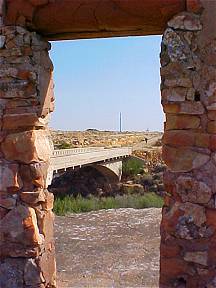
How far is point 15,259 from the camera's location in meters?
3.69

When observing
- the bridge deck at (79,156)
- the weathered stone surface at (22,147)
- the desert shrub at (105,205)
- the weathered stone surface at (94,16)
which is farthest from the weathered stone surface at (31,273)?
the bridge deck at (79,156)

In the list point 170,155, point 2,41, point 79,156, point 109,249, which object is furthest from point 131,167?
point 170,155

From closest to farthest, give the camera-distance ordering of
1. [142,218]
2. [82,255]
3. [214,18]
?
[214,18] < [82,255] < [142,218]

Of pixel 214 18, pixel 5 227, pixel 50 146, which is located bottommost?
pixel 5 227

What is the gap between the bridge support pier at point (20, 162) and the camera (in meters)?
3.63

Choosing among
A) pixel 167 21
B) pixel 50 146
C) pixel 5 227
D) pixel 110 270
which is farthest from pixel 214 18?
pixel 110 270

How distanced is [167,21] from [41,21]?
1070mm

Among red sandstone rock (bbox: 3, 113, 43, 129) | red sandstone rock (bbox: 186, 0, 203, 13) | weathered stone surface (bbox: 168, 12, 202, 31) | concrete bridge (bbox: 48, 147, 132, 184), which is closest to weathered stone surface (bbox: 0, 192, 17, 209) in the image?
red sandstone rock (bbox: 3, 113, 43, 129)

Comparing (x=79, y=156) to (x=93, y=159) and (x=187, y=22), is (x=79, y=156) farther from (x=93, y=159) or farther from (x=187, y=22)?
(x=187, y=22)

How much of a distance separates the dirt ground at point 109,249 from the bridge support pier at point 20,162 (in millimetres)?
1134

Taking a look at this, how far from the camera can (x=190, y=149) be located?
325cm

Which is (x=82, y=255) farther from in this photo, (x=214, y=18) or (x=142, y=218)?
(x=214, y=18)

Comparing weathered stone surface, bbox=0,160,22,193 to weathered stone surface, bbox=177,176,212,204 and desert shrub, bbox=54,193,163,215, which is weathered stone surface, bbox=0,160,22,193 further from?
desert shrub, bbox=54,193,163,215

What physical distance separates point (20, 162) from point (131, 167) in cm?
2237
